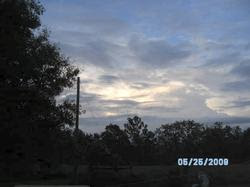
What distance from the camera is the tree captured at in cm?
2377

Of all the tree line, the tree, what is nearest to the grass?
the tree line

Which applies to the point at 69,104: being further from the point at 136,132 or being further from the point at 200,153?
the point at 136,132

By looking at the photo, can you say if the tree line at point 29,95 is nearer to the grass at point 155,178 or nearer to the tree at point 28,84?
the tree at point 28,84

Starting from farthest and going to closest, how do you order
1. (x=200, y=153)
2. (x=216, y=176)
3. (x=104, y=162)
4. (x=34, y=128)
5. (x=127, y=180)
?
(x=200, y=153), (x=104, y=162), (x=127, y=180), (x=216, y=176), (x=34, y=128)

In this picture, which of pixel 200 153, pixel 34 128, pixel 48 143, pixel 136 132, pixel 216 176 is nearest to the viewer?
pixel 34 128

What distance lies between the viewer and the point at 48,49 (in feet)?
86.1

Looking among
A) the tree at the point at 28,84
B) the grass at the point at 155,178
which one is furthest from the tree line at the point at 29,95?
the grass at the point at 155,178

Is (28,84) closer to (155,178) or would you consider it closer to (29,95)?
(29,95)

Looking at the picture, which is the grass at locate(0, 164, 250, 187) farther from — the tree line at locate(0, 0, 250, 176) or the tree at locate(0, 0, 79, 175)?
the tree at locate(0, 0, 79, 175)

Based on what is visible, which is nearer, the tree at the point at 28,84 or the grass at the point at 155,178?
the tree at the point at 28,84

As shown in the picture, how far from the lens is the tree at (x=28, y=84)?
23.8 metres

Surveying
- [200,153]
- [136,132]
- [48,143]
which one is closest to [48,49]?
[48,143]

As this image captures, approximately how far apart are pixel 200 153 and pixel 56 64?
7741cm

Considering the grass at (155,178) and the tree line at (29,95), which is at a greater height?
the tree line at (29,95)
